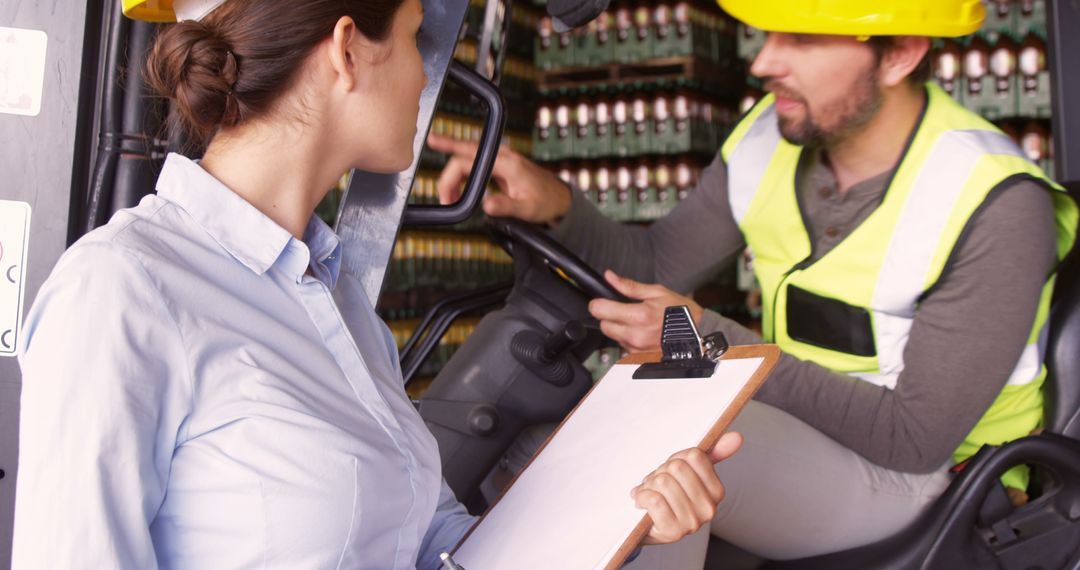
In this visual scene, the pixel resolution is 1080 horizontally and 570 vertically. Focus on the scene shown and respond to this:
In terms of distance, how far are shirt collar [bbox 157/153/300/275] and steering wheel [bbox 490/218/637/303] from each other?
84cm

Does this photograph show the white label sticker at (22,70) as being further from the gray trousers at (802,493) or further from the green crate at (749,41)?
the green crate at (749,41)

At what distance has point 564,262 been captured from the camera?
6.06 feet

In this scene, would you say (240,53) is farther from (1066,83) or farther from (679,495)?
(1066,83)

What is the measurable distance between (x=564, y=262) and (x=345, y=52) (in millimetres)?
798

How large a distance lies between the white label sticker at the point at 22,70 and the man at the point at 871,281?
58cm

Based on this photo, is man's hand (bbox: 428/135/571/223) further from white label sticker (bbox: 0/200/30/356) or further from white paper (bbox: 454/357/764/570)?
white label sticker (bbox: 0/200/30/356)

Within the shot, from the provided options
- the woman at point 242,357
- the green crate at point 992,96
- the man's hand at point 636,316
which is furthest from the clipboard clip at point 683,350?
the green crate at point 992,96

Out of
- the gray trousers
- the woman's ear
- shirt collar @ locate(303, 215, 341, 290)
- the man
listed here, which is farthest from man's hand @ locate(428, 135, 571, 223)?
the woman's ear

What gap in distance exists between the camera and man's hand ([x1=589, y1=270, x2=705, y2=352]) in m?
1.72

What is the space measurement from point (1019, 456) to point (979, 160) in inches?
19.4

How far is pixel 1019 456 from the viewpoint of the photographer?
1.60 metres

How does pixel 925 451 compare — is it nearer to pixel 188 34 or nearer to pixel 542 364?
pixel 542 364

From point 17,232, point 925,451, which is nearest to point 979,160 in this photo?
point 925,451

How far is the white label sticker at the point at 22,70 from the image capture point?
1339mm
